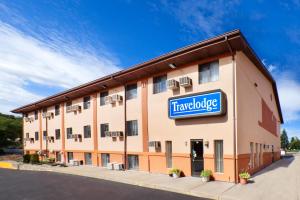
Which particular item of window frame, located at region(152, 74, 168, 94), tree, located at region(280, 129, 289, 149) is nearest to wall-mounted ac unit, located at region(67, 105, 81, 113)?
window frame, located at region(152, 74, 168, 94)

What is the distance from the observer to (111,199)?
11.7m

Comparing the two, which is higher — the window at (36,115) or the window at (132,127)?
the window at (36,115)

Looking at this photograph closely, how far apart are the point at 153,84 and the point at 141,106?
2.05 m

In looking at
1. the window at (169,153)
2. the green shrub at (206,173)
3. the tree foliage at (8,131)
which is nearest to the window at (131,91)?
the window at (169,153)

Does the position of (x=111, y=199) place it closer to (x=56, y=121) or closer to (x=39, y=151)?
(x=56, y=121)

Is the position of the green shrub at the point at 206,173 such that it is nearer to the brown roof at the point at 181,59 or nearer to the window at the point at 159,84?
the window at the point at 159,84

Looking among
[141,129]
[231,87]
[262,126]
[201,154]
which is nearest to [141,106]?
[141,129]

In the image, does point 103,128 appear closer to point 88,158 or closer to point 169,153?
point 88,158

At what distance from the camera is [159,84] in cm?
1878

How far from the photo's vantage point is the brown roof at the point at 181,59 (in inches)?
552

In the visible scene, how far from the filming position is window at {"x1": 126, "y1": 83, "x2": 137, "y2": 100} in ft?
67.8

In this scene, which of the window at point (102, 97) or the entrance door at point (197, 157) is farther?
the window at point (102, 97)

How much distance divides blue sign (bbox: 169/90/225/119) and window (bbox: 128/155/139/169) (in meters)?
5.50

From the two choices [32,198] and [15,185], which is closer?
[32,198]
